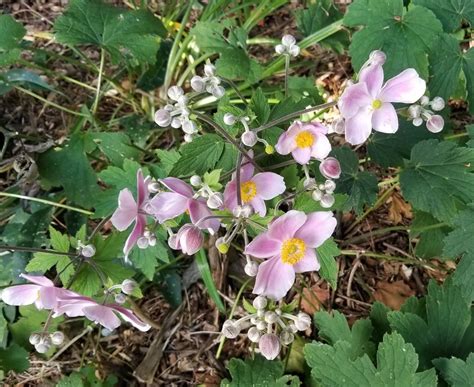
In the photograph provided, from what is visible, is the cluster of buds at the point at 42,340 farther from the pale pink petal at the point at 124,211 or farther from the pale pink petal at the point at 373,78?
the pale pink petal at the point at 373,78

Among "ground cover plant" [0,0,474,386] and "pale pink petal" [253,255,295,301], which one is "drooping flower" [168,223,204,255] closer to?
"ground cover plant" [0,0,474,386]

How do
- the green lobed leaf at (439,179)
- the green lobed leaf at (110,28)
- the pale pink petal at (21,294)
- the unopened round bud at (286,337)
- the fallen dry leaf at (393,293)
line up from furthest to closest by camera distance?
the fallen dry leaf at (393,293) < the green lobed leaf at (110,28) < the green lobed leaf at (439,179) < the pale pink petal at (21,294) < the unopened round bud at (286,337)

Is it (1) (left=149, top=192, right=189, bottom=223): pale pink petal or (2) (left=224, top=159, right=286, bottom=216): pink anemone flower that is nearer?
(1) (left=149, top=192, right=189, bottom=223): pale pink petal

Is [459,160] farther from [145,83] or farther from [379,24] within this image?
[145,83]

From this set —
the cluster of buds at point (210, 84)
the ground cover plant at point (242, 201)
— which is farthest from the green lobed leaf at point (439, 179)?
the cluster of buds at point (210, 84)

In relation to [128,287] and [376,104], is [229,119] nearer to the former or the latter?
[376,104]

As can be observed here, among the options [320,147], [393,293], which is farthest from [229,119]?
[393,293]

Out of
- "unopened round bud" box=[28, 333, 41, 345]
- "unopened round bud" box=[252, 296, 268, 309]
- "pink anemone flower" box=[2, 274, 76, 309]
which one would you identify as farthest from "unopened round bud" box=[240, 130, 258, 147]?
"unopened round bud" box=[28, 333, 41, 345]
